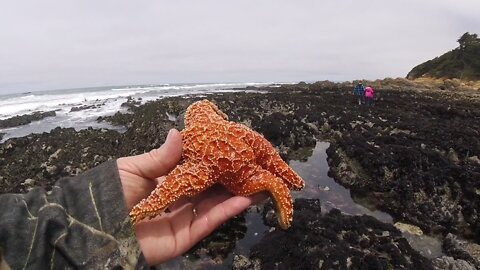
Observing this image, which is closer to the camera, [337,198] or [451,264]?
[451,264]

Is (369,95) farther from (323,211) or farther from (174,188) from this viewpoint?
(174,188)

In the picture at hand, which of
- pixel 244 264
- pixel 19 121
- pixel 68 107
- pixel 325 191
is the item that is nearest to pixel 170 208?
pixel 244 264

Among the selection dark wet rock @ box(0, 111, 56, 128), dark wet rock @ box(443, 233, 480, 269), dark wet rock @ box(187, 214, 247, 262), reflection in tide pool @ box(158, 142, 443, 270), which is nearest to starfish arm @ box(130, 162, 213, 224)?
reflection in tide pool @ box(158, 142, 443, 270)

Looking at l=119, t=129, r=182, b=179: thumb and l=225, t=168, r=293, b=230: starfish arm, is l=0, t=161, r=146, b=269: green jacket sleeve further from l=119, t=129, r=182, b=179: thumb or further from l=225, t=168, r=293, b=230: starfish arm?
l=225, t=168, r=293, b=230: starfish arm

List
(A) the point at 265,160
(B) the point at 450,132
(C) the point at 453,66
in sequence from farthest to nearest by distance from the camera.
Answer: (C) the point at 453,66 → (B) the point at 450,132 → (A) the point at 265,160

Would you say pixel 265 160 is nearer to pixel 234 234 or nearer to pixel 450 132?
pixel 234 234

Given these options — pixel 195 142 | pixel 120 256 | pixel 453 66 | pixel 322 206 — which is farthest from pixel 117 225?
pixel 453 66

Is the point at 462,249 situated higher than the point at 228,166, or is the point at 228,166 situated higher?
the point at 228,166
